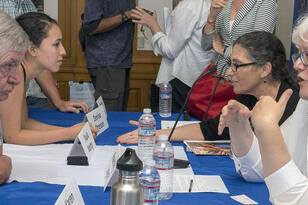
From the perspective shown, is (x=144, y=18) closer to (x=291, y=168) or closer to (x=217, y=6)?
Answer: (x=217, y=6)

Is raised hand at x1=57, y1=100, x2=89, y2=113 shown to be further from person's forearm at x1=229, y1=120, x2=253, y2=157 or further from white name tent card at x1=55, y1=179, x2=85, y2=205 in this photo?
white name tent card at x1=55, y1=179, x2=85, y2=205

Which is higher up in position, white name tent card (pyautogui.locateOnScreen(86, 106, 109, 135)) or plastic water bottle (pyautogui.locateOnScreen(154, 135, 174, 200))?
plastic water bottle (pyautogui.locateOnScreen(154, 135, 174, 200))

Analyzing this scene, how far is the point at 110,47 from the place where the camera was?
346 cm

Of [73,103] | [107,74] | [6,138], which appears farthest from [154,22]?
[6,138]

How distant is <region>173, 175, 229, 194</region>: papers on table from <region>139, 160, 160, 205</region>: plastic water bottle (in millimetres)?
249

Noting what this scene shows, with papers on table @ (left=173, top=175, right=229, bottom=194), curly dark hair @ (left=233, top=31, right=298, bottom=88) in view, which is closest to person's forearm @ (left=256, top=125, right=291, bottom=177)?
papers on table @ (left=173, top=175, right=229, bottom=194)

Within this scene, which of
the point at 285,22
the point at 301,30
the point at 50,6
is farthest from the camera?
the point at 50,6

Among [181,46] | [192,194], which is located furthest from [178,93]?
[192,194]

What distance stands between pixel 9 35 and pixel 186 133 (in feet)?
3.96

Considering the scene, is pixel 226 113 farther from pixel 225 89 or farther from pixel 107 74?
pixel 107 74

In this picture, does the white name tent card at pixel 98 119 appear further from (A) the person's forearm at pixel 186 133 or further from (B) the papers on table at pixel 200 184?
(B) the papers on table at pixel 200 184

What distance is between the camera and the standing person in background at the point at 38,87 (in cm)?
290

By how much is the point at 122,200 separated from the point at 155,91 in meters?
2.95

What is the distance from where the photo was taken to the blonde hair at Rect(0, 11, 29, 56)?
1226mm
